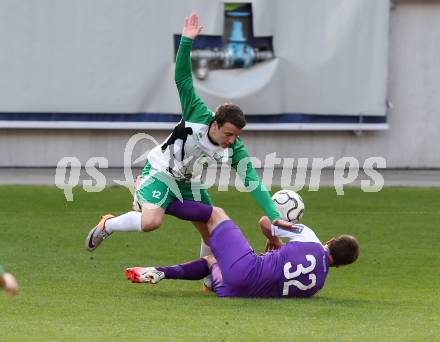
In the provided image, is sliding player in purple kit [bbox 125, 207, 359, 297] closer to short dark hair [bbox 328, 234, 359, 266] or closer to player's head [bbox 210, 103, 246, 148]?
short dark hair [bbox 328, 234, 359, 266]

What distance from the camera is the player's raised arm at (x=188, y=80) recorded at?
9.12 meters

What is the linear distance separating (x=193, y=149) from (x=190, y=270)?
2.83 ft

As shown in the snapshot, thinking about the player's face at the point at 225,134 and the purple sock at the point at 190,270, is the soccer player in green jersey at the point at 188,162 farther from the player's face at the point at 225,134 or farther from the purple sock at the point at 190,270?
the purple sock at the point at 190,270

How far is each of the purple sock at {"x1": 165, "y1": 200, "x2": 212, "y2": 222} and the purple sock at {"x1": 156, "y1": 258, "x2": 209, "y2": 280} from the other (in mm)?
361

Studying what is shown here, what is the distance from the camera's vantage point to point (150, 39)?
17812 mm

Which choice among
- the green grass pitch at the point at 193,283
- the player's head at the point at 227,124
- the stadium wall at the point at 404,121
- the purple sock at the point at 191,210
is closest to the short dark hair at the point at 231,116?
the player's head at the point at 227,124

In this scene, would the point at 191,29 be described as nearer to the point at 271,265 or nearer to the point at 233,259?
the point at 233,259

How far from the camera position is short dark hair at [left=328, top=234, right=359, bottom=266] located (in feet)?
29.1

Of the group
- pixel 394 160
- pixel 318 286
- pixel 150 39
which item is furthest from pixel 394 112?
pixel 318 286

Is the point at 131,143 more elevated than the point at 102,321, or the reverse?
the point at 102,321

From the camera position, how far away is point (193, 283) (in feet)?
33.1

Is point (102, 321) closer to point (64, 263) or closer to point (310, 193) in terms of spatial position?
point (64, 263)

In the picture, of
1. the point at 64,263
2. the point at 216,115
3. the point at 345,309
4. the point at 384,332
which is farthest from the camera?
the point at 64,263

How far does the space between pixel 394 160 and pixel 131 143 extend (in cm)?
381
